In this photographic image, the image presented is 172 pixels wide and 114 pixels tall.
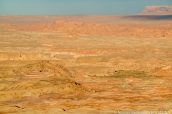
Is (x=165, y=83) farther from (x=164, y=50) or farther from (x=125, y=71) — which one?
(x=164, y=50)

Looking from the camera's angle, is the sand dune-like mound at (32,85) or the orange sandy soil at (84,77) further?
the sand dune-like mound at (32,85)

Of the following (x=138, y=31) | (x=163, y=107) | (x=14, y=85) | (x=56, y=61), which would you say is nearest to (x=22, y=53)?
(x=56, y=61)

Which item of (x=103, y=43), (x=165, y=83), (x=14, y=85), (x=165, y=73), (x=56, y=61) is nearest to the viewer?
(x=14, y=85)

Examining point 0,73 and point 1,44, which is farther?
point 1,44

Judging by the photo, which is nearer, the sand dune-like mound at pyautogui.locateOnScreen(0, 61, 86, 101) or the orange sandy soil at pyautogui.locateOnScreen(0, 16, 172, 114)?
the orange sandy soil at pyautogui.locateOnScreen(0, 16, 172, 114)

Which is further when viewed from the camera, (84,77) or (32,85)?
(84,77)

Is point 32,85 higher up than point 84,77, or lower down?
higher up

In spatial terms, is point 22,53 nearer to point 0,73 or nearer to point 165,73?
point 0,73

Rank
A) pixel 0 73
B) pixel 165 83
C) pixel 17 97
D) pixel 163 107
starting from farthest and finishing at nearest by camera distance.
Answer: pixel 0 73
pixel 165 83
pixel 17 97
pixel 163 107
